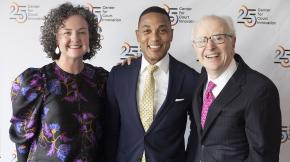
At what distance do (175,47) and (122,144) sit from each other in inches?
34.5

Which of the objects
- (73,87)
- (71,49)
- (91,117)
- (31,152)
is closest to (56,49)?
(71,49)

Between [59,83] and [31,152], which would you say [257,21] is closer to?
[59,83]

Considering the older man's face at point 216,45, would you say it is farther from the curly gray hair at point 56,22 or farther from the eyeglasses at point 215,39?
the curly gray hair at point 56,22

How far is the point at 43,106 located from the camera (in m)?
1.99

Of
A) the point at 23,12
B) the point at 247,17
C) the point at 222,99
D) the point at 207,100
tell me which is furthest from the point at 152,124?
the point at 23,12

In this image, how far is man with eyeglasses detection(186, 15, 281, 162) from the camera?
1544mm

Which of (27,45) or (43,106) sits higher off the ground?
(27,45)

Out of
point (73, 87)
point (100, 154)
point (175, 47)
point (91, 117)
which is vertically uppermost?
point (175, 47)

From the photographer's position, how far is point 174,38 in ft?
8.40

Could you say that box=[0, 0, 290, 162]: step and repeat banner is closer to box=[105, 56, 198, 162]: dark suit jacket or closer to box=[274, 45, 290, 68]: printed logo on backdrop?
box=[274, 45, 290, 68]: printed logo on backdrop

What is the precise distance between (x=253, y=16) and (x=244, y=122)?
3.71 ft

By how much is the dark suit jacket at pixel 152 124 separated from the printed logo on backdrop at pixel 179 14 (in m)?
0.56

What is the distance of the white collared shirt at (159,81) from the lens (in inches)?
78.8

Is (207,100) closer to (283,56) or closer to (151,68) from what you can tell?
(151,68)
